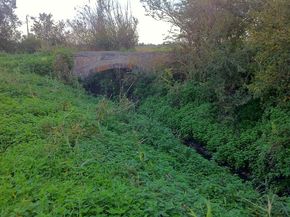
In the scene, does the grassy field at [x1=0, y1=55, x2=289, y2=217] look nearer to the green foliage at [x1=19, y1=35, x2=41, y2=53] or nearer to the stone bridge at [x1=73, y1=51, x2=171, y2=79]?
the stone bridge at [x1=73, y1=51, x2=171, y2=79]

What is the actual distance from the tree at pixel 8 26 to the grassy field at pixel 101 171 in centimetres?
1339

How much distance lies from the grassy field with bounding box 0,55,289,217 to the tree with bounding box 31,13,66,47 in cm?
1192

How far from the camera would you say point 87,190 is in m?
4.07

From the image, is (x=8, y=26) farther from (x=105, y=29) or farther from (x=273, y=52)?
Answer: (x=273, y=52)

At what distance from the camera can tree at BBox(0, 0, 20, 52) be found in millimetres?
21812

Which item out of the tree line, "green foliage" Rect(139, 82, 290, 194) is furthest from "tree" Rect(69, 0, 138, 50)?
"green foliage" Rect(139, 82, 290, 194)

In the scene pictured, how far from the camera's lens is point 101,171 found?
196 inches

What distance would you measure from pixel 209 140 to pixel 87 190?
561 cm

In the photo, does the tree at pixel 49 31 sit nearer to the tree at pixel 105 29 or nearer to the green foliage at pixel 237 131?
the tree at pixel 105 29

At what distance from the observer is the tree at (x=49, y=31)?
68.7 feet

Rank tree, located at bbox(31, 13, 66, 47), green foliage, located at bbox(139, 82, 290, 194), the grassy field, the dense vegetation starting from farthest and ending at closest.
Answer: tree, located at bbox(31, 13, 66, 47)
green foliage, located at bbox(139, 82, 290, 194)
the dense vegetation
the grassy field

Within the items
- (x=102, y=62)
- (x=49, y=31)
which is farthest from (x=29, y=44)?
(x=102, y=62)

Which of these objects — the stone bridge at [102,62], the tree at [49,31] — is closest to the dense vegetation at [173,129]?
the stone bridge at [102,62]

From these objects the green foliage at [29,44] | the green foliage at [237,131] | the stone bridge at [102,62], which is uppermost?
the green foliage at [29,44]
